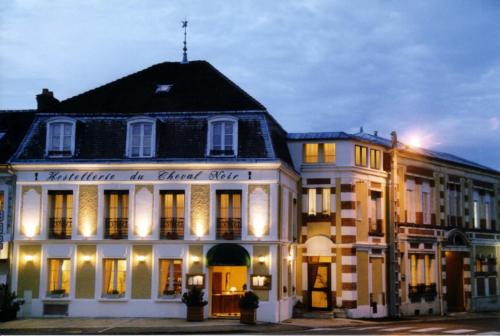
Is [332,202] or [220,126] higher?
[220,126]

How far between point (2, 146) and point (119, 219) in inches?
307

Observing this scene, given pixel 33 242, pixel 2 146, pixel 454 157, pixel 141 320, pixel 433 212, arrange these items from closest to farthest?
pixel 141 320, pixel 33 242, pixel 2 146, pixel 433 212, pixel 454 157

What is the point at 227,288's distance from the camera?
32875 millimetres

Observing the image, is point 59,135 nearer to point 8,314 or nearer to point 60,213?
point 60,213

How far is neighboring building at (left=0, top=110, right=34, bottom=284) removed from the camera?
33688 mm

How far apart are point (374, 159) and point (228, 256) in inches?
445

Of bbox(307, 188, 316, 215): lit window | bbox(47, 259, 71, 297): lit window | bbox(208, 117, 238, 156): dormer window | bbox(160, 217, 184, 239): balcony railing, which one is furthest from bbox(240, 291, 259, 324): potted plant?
bbox(47, 259, 71, 297): lit window

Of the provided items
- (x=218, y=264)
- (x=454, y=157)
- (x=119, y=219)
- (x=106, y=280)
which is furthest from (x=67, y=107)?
(x=454, y=157)

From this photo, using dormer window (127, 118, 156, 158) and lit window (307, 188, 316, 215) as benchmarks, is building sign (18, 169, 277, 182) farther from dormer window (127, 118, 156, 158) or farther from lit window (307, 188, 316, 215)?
lit window (307, 188, 316, 215)

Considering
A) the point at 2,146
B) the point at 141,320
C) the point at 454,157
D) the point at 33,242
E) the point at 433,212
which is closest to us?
the point at 141,320

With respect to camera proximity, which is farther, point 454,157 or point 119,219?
point 454,157

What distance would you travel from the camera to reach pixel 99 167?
109 ft

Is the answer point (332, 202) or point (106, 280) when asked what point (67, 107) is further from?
point (332, 202)

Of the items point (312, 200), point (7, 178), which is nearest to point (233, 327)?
point (312, 200)
